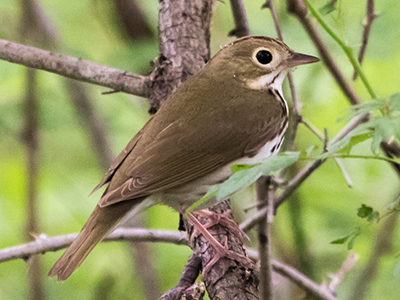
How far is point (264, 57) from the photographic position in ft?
10.3

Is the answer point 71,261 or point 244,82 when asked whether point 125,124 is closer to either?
point 244,82

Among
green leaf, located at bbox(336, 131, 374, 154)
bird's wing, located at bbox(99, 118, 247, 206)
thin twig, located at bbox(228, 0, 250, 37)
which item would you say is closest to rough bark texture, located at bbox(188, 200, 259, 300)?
bird's wing, located at bbox(99, 118, 247, 206)

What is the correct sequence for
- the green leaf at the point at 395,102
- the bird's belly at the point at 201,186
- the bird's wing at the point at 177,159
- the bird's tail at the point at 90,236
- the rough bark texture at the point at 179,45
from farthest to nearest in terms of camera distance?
1. the rough bark texture at the point at 179,45
2. the bird's belly at the point at 201,186
3. the bird's wing at the point at 177,159
4. the bird's tail at the point at 90,236
5. the green leaf at the point at 395,102

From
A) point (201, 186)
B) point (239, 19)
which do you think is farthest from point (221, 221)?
point (239, 19)

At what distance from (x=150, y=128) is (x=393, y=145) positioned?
1680 mm

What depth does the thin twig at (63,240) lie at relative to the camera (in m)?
2.91

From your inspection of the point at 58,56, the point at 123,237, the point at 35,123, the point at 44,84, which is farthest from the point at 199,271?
the point at 44,84

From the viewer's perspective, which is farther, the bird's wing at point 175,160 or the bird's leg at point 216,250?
the bird's wing at point 175,160

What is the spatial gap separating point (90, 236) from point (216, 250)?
75cm

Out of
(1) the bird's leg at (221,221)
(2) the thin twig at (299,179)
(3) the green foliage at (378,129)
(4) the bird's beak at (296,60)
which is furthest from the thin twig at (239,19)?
(3) the green foliage at (378,129)

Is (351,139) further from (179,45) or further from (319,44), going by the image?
(179,45)

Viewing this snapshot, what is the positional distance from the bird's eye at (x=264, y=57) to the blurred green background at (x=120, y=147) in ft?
3.09

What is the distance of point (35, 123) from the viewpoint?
4.28 metres

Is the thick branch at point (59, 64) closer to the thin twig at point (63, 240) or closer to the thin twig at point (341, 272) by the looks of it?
the thin twig at point (63, 240)
